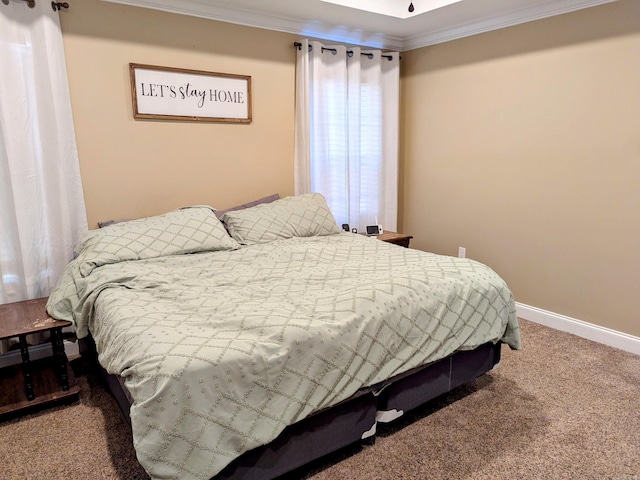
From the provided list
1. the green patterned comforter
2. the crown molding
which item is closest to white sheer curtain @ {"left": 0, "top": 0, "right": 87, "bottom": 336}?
the green patterned comforter

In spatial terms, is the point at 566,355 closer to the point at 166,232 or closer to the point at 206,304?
the point at 206,304

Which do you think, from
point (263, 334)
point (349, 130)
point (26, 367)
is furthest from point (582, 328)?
point (26, 367)

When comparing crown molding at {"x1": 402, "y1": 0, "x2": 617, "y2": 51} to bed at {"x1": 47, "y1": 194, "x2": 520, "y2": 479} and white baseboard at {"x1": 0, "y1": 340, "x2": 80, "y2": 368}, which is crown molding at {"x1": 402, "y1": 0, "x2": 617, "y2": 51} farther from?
white baseboard at {"x1": 0, "y1": 340, "x2": 80, "y2": 368}

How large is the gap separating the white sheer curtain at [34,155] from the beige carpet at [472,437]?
2.49 ft

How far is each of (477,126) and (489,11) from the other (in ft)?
2.71

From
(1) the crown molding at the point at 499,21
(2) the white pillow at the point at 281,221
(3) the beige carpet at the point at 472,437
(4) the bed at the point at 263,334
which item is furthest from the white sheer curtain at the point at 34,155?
(1) the crown molding at the point at 499,21

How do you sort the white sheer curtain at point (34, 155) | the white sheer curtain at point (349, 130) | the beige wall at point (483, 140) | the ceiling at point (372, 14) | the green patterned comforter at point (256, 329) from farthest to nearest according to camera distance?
the white sheer curtain at point (349, 130) → the ceiling at point (372, 14) → the beige wall at point (483, 140) → the white sheer curtain at point (34, 155) → the green patterned comforter at point (256, 329)

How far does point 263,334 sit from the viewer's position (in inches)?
60.7

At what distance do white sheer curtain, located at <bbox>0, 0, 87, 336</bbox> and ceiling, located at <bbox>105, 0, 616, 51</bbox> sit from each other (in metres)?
0.61

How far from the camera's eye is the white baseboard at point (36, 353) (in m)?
2.62

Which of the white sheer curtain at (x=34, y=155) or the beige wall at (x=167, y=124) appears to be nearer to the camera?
the white sheer curtain at (x=34, y=155)

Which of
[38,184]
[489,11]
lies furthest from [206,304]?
[489,11]

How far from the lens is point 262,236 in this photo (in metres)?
2.92

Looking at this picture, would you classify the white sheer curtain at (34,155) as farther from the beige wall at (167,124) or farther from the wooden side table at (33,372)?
the wooden side table at (33,372)
